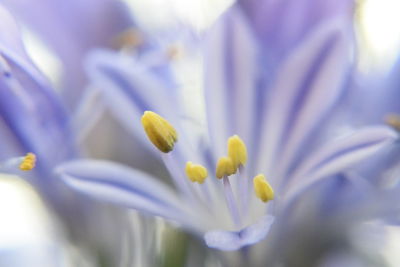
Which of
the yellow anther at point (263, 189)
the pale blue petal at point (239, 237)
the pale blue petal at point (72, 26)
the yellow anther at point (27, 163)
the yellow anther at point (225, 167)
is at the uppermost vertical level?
the pale blue petal at point (72, 26)

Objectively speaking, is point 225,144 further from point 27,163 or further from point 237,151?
point 27,163

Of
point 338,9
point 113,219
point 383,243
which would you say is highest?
point 338,9

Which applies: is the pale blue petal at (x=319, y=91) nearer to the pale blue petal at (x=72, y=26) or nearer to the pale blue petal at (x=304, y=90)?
the pale blue petal at (x=304, y=90)

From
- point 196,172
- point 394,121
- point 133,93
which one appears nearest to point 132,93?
point 133,93

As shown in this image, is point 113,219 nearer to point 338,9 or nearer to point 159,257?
point 159,257

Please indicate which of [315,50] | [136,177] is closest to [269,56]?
[315,50]

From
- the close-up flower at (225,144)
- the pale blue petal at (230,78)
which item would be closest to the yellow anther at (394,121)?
the close-up flower at (225,144)

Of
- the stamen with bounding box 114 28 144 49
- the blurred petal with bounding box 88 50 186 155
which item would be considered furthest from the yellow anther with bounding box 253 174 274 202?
the stamen with bounding box 114 28 144 49
